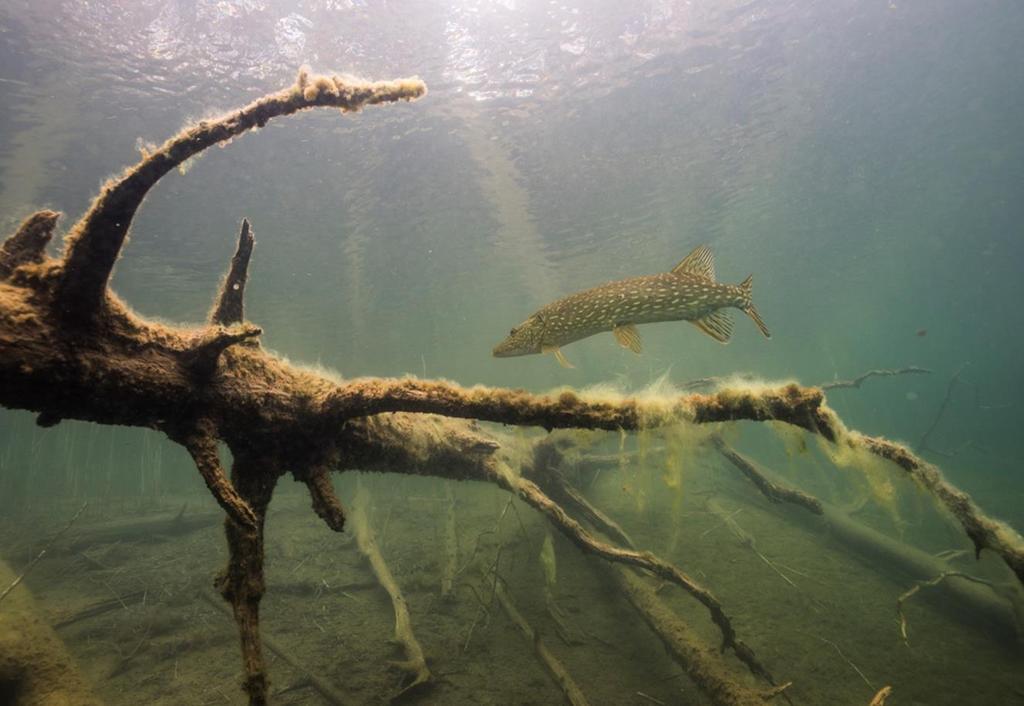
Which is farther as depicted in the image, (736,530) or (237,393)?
(736,530)

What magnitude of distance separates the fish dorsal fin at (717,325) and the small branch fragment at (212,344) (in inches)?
170

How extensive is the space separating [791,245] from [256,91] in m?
32.0

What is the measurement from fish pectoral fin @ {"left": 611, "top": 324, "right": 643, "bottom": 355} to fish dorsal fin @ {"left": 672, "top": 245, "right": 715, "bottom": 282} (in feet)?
2.65

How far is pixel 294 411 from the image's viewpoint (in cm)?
282

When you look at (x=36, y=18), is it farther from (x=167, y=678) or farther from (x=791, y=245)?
(x=791, y=245)

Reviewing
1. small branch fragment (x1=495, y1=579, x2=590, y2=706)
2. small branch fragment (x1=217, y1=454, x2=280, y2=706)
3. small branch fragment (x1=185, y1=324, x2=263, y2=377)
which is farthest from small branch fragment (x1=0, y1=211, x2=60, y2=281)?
small branch fragment (x1=495, y1=579, x2=590, y2=706)

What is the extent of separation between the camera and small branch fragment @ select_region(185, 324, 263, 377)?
7.20 feet

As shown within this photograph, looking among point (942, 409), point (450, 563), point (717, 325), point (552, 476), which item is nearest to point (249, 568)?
point (717, 325)

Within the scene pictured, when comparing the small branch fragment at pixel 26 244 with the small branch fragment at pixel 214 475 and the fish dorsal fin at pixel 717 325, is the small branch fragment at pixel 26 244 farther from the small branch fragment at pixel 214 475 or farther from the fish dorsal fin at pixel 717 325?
the fish dorsal fin at pixel 717 325

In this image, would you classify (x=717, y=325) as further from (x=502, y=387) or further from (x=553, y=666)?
(x=553, y=666)

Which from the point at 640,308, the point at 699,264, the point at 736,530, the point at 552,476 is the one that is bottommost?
the point at 736,530

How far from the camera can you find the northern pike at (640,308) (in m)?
4.90

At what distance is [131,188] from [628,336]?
14.9ft

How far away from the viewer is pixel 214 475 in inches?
86.1
